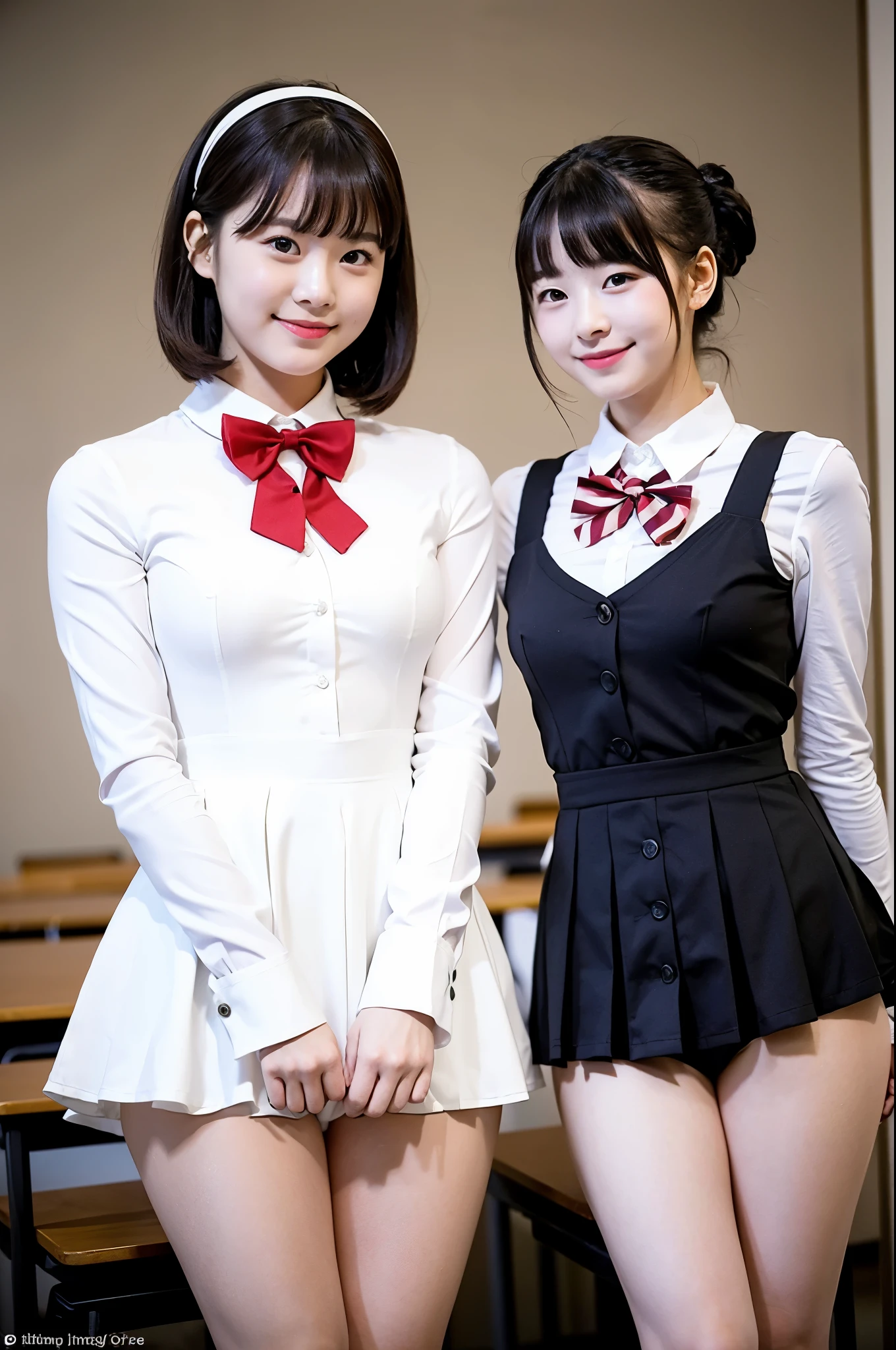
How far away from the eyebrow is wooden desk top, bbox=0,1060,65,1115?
3.69 ft

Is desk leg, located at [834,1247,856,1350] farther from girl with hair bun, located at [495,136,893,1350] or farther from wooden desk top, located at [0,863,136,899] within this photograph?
wooden desk top, located at [0,863,136,899]

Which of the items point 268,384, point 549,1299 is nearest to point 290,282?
point 268,384

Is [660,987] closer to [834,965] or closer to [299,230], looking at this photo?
[834,965]

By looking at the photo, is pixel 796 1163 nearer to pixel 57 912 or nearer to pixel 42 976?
pixel 42 976

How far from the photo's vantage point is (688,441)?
1.63m

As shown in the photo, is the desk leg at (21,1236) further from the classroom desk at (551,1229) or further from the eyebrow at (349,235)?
the eyebrow at (349,235)

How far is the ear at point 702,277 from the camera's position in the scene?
5.40ft

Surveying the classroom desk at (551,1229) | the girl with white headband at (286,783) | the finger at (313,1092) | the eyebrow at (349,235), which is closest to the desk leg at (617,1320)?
the classroom desk at (551,1229)

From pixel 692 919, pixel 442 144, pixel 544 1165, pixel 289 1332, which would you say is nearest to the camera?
pixel 289 1332

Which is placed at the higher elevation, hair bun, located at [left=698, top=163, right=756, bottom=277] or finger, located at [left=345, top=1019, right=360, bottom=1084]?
hair bun, located at [left=698, top=163, right=756, bottom=277]

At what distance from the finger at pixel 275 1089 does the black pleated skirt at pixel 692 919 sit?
356 millimetres

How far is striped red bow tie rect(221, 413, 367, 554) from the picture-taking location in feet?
4.78

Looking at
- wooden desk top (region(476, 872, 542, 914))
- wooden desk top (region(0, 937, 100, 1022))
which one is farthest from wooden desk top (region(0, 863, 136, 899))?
wooden desk top (region(476, 872, 542, 914))

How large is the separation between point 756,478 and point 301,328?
1.91ft
